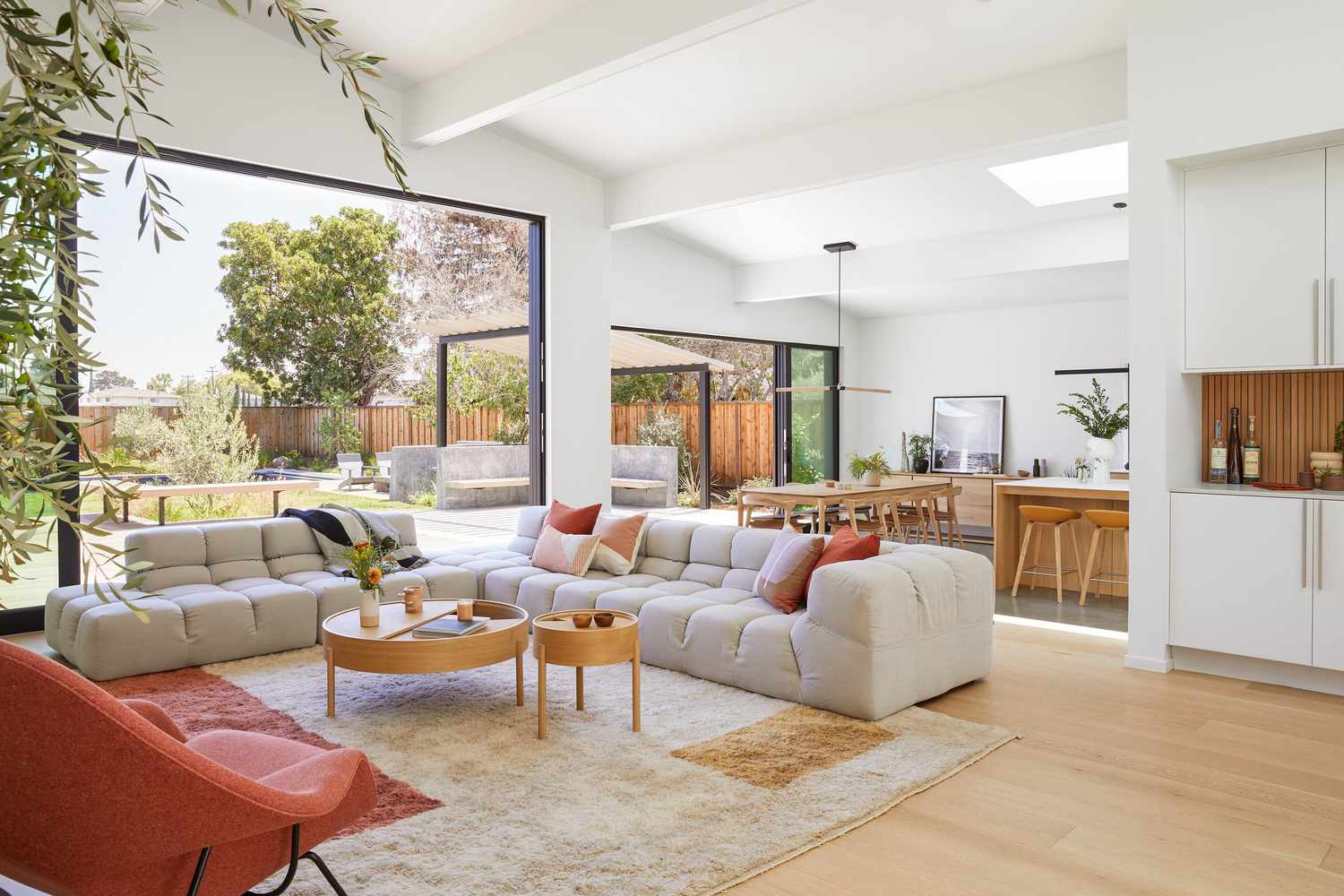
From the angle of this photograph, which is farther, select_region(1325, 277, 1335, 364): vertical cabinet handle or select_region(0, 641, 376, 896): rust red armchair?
select_region(1325, 277, 1335, 364): vertical cabinet handle

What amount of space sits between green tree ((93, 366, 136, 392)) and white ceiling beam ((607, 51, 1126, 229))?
4.13 m

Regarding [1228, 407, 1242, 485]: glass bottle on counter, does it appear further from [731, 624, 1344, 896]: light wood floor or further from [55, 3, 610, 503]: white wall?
[55, 3, 610, 503]: white wall

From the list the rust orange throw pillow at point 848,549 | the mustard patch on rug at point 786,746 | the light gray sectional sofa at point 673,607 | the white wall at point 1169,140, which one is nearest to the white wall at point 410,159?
the light gray sectional sofa at point 673,607

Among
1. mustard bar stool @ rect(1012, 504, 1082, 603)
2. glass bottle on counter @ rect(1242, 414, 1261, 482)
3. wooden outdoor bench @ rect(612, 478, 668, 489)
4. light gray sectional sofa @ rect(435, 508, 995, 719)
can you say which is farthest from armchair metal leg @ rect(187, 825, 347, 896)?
wooden outdoor bench @ rect(612, 478, 668, 489)

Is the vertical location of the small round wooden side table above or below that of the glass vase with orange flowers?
below

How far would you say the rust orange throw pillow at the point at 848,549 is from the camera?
443 centimetres

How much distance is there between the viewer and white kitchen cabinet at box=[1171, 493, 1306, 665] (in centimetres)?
452

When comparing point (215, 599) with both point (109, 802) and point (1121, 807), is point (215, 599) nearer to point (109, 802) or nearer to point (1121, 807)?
point (109, 802)

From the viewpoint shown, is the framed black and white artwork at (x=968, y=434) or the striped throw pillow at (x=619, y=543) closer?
the striped throw pillow at (x=619, y=543)

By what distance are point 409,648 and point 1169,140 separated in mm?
4558

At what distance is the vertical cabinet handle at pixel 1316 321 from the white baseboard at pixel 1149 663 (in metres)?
1.71

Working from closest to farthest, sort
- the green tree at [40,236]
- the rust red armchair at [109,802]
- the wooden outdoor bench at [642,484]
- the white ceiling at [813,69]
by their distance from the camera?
the green tree at [40,236]
the rust red armchair at [109,802]
the white ceiling at [813,69]
the wooden outdoor bench at [642,484]

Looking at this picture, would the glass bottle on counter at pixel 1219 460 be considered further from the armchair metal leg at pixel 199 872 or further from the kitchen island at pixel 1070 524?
the armchair metal leg at pixel 199 872


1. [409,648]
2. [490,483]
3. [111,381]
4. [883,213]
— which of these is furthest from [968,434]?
A: [111,381]
